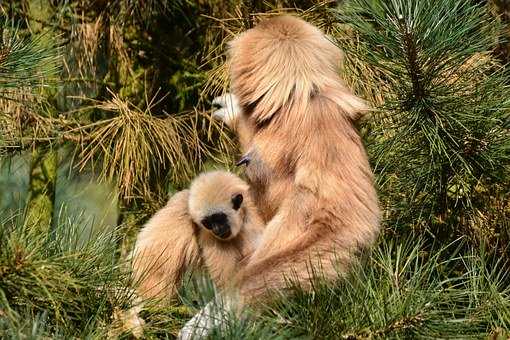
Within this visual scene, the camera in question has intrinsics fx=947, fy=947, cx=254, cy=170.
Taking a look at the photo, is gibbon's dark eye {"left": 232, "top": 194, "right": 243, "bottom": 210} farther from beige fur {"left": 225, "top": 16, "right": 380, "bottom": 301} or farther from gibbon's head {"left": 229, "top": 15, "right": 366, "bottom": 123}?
gibbon's head {"left": 229, "top": 15, "right": 366, "bottom": 123}

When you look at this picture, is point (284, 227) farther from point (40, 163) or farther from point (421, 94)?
point (40, 163)

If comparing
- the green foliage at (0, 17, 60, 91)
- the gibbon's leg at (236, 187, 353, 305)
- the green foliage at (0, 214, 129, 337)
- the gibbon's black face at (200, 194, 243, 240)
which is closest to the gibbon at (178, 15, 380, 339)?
the gibbon's leg at (236, 187, 353, 305)

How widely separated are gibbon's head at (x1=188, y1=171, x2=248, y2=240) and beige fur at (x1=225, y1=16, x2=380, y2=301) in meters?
0.19

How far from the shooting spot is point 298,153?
3.95 metres

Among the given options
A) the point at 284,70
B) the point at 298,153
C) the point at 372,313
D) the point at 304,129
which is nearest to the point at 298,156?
the point at 298,153

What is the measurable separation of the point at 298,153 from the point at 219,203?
0.62 m

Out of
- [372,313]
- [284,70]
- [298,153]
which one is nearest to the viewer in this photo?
[372,313]

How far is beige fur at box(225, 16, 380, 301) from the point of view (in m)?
3.66

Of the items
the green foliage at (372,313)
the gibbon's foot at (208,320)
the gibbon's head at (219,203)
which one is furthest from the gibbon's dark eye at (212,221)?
the gibbon's foot at (208,320)

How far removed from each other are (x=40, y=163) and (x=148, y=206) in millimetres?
976

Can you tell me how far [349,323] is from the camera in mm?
3148

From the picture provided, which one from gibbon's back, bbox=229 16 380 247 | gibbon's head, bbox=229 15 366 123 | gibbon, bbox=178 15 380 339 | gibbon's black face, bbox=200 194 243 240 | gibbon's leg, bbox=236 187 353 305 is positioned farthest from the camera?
gibbon's black face, bbox=200 194 243 240

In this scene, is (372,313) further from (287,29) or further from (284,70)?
(287,29)

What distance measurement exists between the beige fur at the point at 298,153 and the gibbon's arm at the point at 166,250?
38 centimetres
